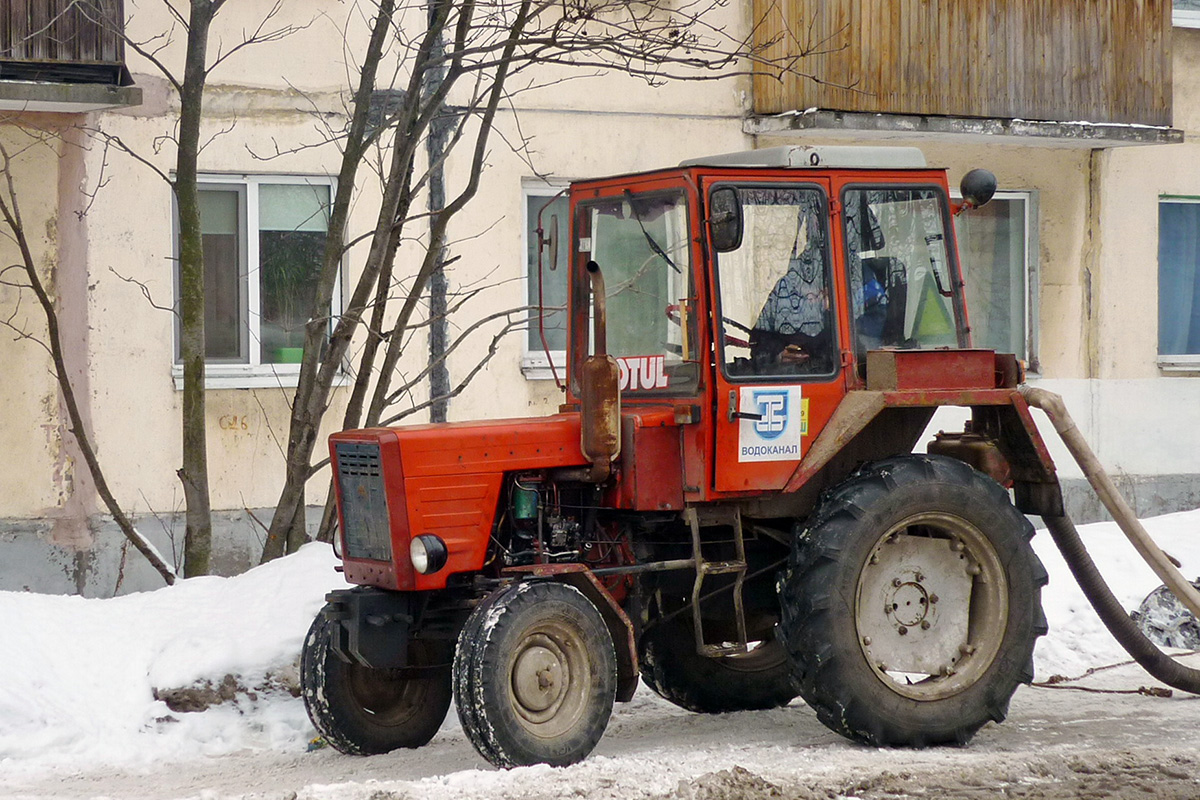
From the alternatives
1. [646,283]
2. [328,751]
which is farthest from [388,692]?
[646,283]

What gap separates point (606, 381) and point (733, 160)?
1217 mm

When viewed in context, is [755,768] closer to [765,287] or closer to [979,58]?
[765,287]

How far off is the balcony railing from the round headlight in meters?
6.36

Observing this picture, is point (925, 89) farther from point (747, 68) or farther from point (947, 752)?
point (947, 752)

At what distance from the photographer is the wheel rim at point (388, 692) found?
20.5 feet

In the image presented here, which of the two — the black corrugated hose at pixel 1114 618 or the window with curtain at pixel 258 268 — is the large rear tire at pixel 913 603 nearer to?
the black corrugated hose at pixel 1114 618

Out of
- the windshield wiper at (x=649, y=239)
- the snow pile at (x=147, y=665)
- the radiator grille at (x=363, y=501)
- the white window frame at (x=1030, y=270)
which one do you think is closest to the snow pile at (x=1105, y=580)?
the windshield wiper at (x=649, y=239)

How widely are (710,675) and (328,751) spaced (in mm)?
1746

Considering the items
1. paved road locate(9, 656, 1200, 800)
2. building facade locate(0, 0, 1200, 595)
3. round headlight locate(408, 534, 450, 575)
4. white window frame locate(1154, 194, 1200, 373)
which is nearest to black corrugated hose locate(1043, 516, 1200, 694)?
paved road locate(9, 656, 1200, 800)

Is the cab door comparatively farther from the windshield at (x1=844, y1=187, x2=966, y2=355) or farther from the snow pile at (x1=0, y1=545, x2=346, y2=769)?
the snow pile at (x1=0, y1=545, x2=346, y2=769)

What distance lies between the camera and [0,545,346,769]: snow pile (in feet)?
20.7

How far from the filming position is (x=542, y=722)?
570 cm

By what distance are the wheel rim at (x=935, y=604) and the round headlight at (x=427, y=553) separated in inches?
66.9

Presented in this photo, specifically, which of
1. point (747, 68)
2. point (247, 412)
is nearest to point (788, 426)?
point (247, 412)
